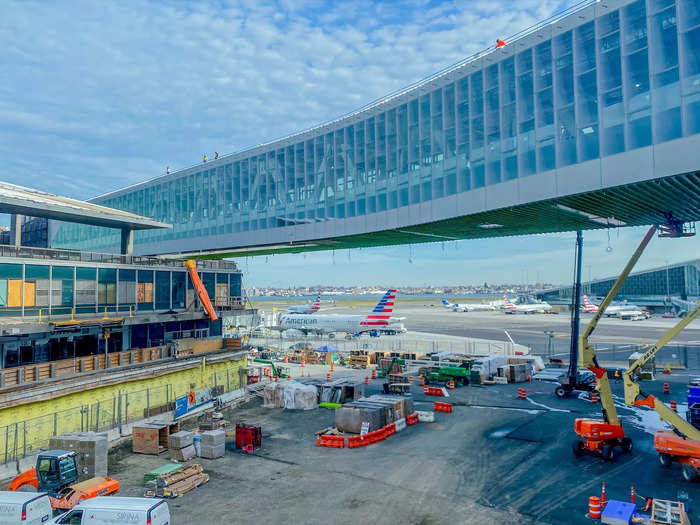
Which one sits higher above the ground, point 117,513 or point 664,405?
point 664,405

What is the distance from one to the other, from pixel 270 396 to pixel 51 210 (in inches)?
804

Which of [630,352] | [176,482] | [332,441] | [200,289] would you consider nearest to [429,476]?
[332,441]

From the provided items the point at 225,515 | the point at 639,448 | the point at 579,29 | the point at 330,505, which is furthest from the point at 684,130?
the point at 225,515

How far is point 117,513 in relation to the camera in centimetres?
1520

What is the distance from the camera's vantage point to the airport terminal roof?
32312mm

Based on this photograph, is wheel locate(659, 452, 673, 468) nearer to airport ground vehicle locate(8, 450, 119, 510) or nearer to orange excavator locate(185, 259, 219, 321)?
airport ground vehicle locate(8, 450, 119, 510)

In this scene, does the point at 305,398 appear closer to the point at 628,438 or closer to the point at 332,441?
the point at 332,441

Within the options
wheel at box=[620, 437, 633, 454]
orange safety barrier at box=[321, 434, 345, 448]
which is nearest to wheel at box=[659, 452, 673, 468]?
wheel at box=[620, 437, 633, 454]

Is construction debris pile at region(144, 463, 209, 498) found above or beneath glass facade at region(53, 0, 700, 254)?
A: beneath

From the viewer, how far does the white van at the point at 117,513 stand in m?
15.1

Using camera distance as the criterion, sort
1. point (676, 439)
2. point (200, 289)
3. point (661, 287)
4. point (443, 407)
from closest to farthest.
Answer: point (676, 439) < point (443, 407) < point (200, 289) < point (661, 287)

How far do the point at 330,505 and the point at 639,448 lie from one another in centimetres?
1733

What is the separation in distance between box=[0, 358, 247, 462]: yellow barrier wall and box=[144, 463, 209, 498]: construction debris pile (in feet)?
27.6

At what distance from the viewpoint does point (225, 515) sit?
60.5 feet
